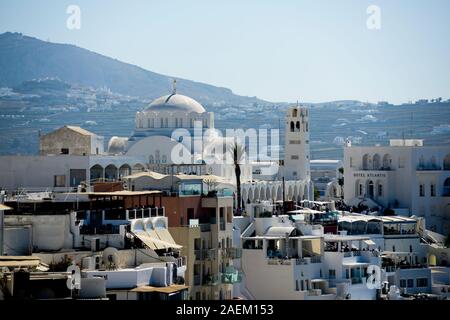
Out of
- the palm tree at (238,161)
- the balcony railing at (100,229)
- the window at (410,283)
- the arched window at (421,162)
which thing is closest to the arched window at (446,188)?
the arched window at (421,162)

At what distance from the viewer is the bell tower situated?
8981 centimetres

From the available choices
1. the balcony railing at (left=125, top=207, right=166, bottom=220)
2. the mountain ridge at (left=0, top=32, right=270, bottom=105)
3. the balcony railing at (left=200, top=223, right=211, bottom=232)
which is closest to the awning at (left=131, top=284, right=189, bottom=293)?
the balcony railing at (left=125, top=207, right=166, bottom=220)

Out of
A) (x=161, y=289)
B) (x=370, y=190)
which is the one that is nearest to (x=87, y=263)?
(x=161, y=289)

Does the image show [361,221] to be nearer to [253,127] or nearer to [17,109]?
[17,109]

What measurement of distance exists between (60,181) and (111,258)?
33194 millimetres

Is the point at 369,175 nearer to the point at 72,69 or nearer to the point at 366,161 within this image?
the point at 366,161

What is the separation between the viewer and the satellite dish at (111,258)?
1485 inches

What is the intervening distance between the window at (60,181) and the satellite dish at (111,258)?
1271 inches

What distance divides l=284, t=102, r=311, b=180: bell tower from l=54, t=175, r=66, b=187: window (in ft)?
67.6

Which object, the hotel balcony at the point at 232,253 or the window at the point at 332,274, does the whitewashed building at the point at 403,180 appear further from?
the hotel balcony at the point at 232,253

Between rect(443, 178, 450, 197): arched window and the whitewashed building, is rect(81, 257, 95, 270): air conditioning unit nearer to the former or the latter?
the whitewashed building

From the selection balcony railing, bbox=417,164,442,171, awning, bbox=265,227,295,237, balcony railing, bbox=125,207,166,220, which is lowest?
awning, bbox=265,227,295,237

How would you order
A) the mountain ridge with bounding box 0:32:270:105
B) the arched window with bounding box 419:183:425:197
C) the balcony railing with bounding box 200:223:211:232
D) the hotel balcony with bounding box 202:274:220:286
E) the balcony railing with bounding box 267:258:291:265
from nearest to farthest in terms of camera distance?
the hotel balcony with bounding box 202:274:220:286, the balcony railing with bounding box 200:223:211:232, the balcony railing with bounding box 267:258:291:265, the arched window with bounding box 419:183:425:197, the mountain ridge with bounding box 0:32:270:105

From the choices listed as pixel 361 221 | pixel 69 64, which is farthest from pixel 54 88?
pixel 361 221
